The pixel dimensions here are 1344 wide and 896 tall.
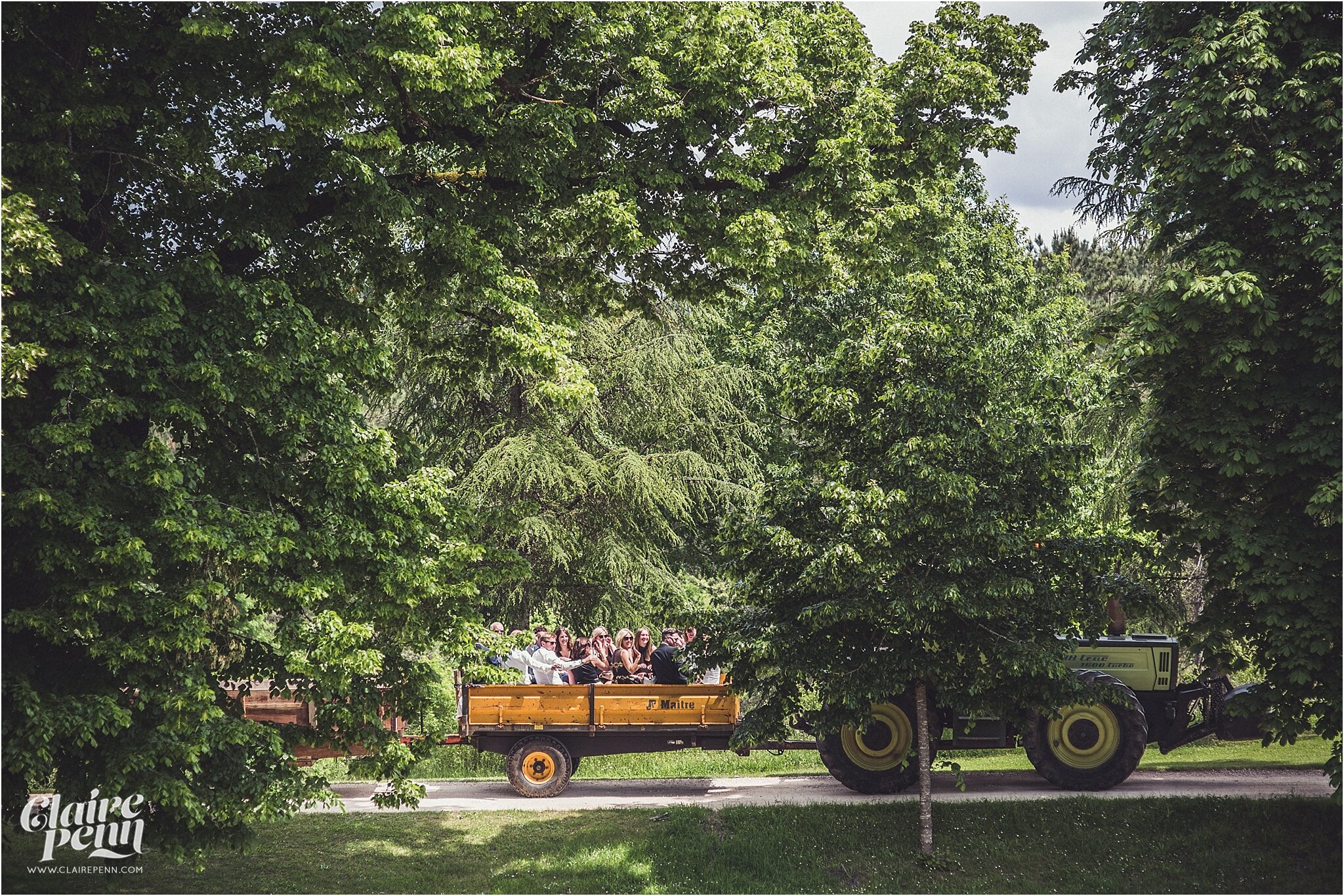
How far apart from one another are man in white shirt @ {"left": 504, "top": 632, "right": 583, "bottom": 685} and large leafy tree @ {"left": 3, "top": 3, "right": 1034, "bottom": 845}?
7.70 feet

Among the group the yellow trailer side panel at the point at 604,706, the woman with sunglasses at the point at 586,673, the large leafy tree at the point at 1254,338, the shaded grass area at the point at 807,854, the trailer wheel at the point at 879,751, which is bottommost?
the shaded grass area at the point at 807,854

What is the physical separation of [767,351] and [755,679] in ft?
51.1

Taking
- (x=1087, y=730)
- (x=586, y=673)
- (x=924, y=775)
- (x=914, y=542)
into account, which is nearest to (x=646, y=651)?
(x=586, y=673)

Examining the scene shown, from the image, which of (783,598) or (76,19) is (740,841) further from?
(76,19)

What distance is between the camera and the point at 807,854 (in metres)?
12.5

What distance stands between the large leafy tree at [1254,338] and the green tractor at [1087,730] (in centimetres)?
316

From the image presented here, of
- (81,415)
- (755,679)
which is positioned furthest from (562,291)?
(81,415)

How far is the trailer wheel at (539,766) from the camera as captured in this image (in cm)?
→ 1505

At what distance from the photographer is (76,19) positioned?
10219mm

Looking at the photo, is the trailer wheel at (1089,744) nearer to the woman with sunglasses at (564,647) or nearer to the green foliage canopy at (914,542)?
the green foliage canopy at (914,542)

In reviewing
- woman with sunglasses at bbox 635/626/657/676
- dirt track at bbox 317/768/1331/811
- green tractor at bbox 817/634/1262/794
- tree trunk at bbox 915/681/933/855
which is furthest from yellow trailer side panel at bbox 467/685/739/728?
tree trunk at bbox 915/681/933/855

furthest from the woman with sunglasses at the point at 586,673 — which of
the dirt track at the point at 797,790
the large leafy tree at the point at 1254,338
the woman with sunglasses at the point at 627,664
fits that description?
the large leafy tree at the point at 1254,338

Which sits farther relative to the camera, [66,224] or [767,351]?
[767,351]

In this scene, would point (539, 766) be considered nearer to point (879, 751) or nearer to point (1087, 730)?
point (879, 751)
